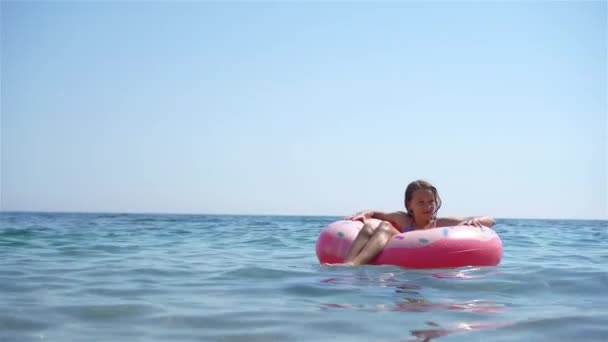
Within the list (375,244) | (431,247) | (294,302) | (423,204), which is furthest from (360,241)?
(294,302)

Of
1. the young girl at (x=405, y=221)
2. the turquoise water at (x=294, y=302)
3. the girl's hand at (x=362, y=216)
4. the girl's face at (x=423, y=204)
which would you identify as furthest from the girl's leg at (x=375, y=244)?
the girl's hand at (x=362, y=216)

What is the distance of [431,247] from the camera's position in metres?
5.96

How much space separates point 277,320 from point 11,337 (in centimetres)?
141

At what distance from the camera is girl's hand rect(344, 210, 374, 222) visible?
6.83 m

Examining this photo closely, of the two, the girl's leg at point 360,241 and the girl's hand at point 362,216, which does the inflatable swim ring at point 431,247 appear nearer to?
the girl's leg at point 360,241

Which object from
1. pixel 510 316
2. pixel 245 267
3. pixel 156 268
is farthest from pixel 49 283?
pixel 510 316

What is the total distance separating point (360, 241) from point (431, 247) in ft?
2.23

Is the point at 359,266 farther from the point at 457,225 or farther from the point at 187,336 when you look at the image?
the point at 187,336

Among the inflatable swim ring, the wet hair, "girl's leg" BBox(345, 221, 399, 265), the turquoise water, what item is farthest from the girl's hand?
the turquoise water

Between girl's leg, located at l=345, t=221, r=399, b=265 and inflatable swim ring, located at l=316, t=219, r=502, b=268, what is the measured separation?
62mm

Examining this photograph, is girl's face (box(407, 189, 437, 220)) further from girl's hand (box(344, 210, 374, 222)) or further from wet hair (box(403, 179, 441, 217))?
girl's hand (box(344, 210, 374, 222))

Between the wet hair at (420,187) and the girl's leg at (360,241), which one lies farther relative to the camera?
the wet hair at (420,187)

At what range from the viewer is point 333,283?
5.08m

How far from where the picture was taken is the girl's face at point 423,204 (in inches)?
256
